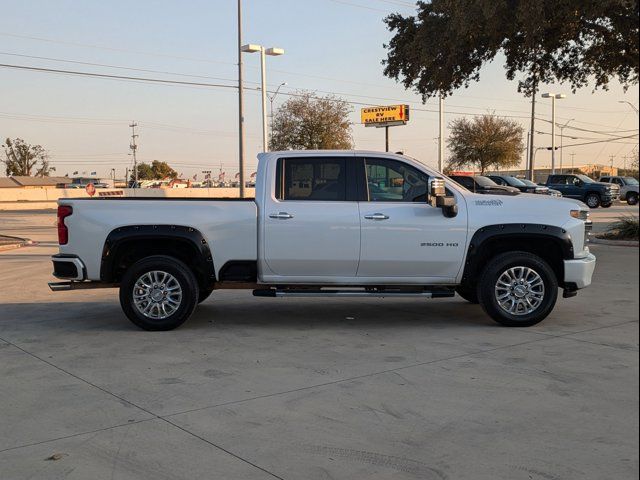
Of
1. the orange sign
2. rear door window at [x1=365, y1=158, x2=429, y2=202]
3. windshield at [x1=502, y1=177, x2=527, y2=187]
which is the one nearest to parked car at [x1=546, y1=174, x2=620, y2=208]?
windshield at [x1=502, y1=177, x2=527, y2=187]

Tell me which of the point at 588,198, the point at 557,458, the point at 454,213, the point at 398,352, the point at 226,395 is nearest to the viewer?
the point at 557,458

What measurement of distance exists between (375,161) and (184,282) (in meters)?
2.69

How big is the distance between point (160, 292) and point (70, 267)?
107cm

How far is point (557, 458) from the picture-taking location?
3.90 meters

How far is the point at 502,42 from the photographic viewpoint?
59.2ft

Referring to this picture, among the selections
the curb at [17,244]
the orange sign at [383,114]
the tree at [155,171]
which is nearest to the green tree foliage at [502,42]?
the curb at [17,244]

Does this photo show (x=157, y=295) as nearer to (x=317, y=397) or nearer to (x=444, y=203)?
(x=317, y=397)

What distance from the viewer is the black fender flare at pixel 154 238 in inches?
288

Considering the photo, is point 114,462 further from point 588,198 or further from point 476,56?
point 588,198

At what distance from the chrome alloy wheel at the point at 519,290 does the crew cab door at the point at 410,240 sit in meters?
0.57

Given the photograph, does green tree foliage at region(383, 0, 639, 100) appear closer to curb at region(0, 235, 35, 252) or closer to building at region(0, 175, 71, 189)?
curb at region(0, 235, 35, 252)

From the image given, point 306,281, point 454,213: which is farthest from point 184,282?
point 454,213

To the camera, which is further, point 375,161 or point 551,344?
point 375,161

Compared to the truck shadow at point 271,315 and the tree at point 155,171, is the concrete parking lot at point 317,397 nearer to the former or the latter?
the truck shadow at point 271,315
